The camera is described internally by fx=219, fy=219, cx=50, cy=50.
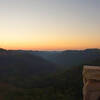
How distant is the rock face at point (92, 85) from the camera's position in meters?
1.18

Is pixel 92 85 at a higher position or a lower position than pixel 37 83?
higher

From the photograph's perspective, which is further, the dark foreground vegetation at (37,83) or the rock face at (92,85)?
the dark foreground vegetation at (37,83)

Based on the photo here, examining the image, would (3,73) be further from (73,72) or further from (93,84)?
(93,84)

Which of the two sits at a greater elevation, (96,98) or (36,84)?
(96,98)

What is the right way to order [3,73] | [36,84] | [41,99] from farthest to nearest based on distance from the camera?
[3,73] < [36,84] < [41,99]

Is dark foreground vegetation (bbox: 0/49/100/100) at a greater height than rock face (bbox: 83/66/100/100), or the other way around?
rock face (bbox: 83/66/100/100)

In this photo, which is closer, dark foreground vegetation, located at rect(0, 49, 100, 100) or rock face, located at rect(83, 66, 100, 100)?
rock face, located at rect(83, 66, 100, 100)

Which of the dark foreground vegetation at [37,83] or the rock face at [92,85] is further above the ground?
the rock face at [92,85]

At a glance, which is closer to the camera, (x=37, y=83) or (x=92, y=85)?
(x=92, y=85)

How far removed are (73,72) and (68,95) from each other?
15.8 m

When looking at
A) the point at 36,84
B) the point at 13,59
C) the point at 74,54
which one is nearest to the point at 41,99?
the point at 36,84

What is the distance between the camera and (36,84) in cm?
4834

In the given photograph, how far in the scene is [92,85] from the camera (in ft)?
3.94

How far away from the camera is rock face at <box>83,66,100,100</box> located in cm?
118
